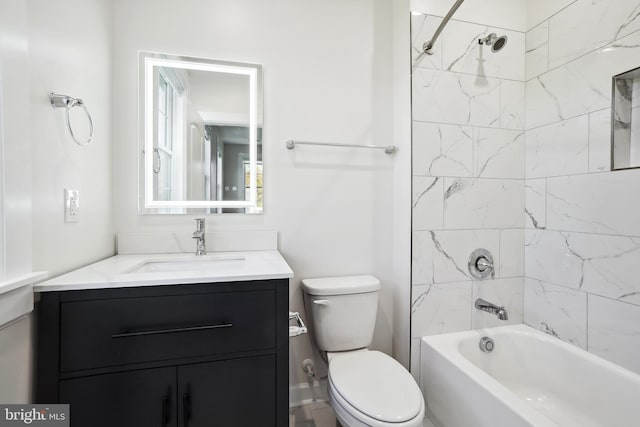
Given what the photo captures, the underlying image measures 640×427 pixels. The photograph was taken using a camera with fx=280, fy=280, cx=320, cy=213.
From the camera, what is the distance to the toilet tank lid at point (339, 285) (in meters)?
1.43

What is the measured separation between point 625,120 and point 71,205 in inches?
94.5

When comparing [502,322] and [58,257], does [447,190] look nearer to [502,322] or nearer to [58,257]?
[502,322]

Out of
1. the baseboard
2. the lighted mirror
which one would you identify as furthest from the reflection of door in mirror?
the baseboard

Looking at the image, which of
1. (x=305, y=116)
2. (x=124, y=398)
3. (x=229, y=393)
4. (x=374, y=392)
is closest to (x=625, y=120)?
(x=305, y=116)

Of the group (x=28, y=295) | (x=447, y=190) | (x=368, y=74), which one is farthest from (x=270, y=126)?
(x=28, y=295)

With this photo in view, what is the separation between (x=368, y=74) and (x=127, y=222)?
1.58m

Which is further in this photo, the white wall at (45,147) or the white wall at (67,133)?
the white wall at (67,133)

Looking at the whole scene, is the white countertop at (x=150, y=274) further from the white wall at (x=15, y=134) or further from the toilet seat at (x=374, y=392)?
the toilet seat at (x=374, y=392)

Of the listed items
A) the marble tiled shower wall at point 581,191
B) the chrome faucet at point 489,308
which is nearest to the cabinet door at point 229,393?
the chrome faucet at point 489,308

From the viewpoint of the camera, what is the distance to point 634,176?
1.22 m

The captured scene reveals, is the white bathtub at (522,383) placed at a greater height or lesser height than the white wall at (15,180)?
lesser

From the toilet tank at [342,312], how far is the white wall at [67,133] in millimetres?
1011

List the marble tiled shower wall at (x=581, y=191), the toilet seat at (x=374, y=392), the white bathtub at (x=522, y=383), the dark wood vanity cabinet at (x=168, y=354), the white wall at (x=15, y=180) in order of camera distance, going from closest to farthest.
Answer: the white wall at (x=15, y=180) → the dark wood vanity cabinet at (x=168, y=354) → the toilet seat at (x=374, y=392) → the white bathtub at (x=522, y=383) → the marble tiled shower wall at (x=581, y=191)

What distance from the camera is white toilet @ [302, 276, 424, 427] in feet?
3.35
